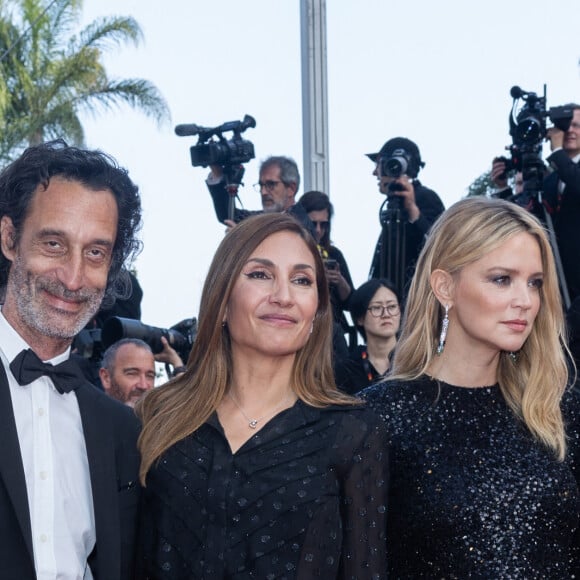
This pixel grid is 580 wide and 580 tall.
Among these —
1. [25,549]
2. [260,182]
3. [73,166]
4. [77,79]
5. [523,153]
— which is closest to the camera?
[25,549]

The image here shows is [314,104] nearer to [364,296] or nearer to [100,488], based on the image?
[364,296]

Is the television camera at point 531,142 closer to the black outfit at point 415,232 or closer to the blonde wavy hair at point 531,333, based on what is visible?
the black outfit at point 415,232

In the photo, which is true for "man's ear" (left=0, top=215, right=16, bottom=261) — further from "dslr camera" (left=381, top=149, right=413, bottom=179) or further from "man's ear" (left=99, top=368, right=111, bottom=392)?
"dslr camera" (left=381, top=149, right=413, bottom=179)

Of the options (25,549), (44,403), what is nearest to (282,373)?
(44,403)

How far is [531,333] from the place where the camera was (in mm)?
3684

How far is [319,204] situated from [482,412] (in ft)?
11.2

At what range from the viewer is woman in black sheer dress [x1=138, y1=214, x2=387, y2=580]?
10.3 feet

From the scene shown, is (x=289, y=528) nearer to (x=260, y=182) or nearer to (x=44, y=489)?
(x=44, y=489)

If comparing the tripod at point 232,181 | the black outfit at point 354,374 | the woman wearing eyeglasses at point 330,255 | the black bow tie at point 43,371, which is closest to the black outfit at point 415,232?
the woman wearing eyeglasses at point 330,255

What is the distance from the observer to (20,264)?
3.28 metres

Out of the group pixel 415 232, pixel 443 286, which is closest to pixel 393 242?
pixel 415 232

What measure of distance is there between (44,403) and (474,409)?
1366 mm

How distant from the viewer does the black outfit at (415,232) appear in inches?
252

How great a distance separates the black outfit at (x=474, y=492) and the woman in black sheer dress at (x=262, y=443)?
16 cm
